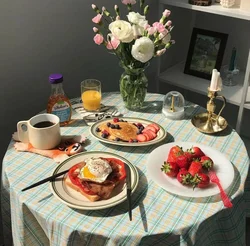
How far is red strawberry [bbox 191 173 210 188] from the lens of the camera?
1158 mm

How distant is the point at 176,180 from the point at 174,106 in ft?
1.47

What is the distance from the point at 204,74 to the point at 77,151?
1.11m

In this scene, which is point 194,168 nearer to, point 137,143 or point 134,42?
point 137,143

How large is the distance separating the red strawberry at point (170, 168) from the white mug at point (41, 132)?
1.34 feet

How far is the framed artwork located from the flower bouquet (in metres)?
0.70

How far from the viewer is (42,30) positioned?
172 cm

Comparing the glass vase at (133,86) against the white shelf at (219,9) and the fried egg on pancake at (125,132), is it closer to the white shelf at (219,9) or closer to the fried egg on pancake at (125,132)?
the fried egg on pancake at (125,132)

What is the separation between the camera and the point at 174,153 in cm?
127

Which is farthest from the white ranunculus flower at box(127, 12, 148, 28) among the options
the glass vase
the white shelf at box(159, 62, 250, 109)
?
the white shelf at box(159, 62, 250, 109)

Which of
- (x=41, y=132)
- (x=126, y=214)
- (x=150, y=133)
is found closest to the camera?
(x=126, y=214)

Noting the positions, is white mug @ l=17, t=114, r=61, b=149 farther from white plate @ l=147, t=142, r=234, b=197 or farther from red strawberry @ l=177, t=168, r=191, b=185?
red strawberry @ l=177, t=168, r=191, b=185

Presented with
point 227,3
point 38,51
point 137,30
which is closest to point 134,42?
point 137,30

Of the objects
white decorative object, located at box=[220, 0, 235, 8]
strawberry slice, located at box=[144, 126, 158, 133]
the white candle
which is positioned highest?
white decorative object, located at box=[220, 0, 235, 8]

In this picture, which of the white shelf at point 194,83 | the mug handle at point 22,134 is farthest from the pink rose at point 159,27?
the white shelf at point 194,83
